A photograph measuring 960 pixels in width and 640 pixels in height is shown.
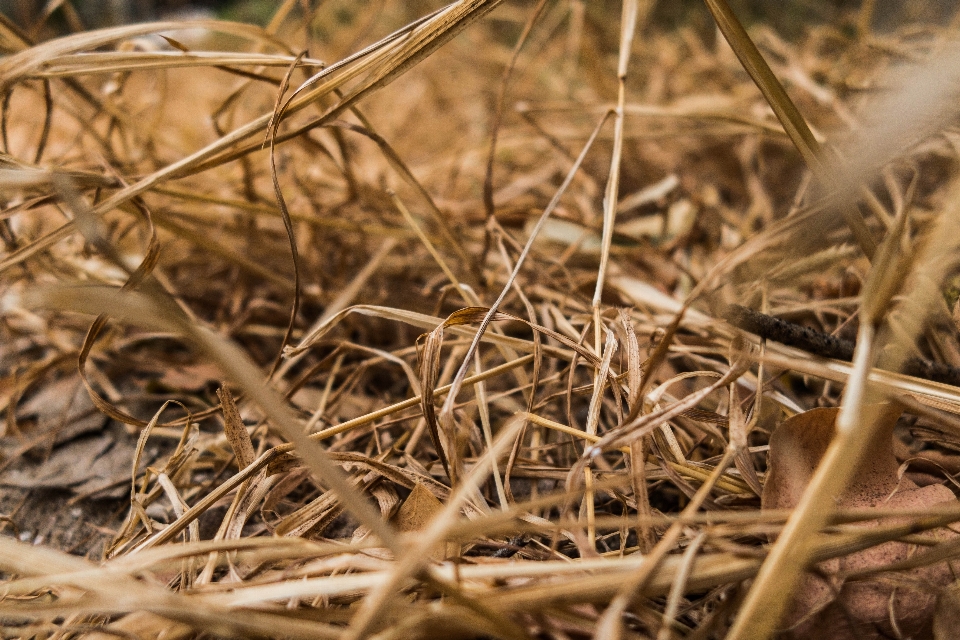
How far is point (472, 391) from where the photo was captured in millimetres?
545

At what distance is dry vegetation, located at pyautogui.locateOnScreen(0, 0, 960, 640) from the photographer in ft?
0.91

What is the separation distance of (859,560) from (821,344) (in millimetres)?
156

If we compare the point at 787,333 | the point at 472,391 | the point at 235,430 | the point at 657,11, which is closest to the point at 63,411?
the point at 235,430

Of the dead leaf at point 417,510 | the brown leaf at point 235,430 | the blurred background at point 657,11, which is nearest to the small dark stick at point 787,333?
the dead leaf at point 417,510

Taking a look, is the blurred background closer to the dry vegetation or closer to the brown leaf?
the dry vegetation

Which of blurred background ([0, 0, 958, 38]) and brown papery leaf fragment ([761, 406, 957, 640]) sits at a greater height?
blurred background ([0, 0, 958, 38])

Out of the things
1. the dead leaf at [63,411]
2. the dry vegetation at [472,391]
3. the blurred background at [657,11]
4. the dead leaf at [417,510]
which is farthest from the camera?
the blurred background at [657,11]

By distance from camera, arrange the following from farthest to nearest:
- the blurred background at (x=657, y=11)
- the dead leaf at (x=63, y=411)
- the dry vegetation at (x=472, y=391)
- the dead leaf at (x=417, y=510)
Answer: the blurred background at (x=657, y=11)
the dead leaf at (x=63, y=411)
the dead leaf at (x=417, y=510)
the dry vegetation at (x=472, y=391)

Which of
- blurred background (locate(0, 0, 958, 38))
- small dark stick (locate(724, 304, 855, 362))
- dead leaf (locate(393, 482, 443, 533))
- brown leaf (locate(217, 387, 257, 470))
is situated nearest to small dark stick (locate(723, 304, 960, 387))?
small dark stick (locate(724, 304, 855, 362))

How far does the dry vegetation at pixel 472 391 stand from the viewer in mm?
276

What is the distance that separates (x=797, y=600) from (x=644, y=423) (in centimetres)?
13

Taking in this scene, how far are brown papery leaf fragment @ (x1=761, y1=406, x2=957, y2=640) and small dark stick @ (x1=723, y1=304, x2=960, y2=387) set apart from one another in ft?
0.25

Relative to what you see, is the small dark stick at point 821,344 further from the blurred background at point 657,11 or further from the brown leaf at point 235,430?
the blurred background at point 657,11

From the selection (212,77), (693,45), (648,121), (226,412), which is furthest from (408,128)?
(226,412)
